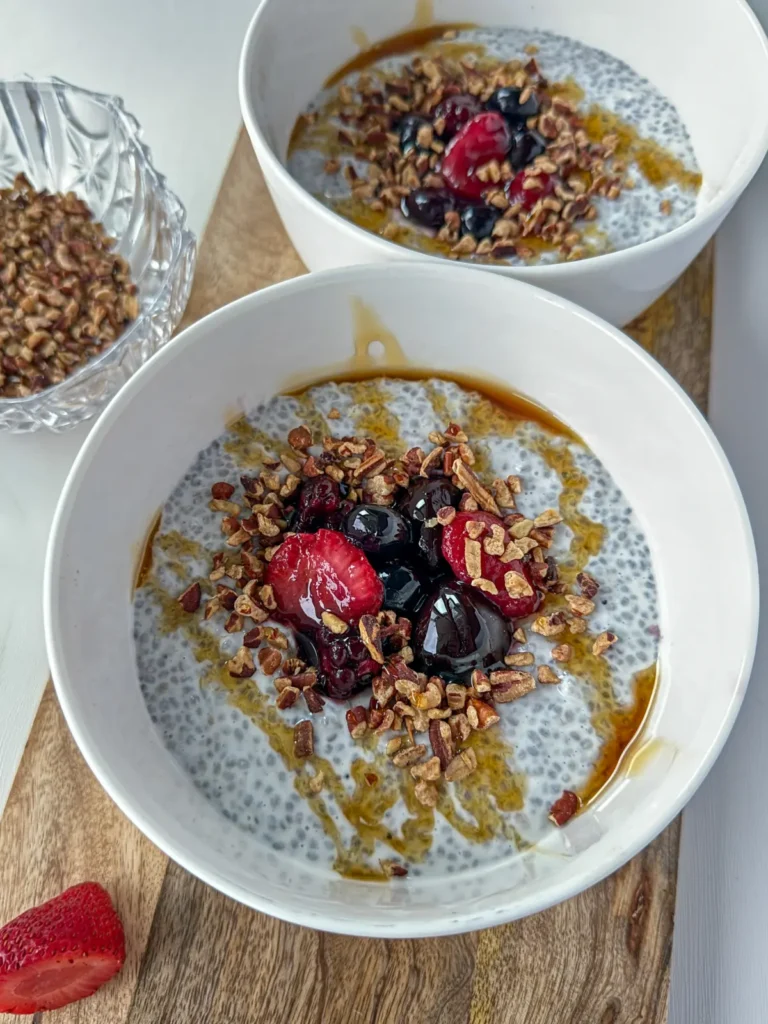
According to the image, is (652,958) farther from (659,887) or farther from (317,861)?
(317,861)

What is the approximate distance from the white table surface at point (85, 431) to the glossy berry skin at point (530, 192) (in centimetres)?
26

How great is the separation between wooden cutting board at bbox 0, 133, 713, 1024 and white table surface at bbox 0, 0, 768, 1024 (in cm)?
5

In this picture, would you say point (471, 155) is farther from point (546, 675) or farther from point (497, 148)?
point (546, 675)

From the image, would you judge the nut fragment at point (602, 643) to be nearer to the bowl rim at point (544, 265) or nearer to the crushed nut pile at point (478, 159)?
the bowl rim at point (544, 265)

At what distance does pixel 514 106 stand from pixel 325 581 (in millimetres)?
728

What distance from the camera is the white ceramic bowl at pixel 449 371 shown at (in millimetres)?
738

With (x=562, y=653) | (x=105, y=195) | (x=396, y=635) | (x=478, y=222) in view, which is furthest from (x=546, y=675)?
(x=105, y=195)

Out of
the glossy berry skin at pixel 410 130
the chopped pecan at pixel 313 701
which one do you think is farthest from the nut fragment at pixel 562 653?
the glossy berry skin at pixel 410 130

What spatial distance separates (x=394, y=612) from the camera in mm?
882

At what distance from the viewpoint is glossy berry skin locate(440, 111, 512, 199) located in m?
1.16

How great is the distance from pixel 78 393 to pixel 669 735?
724mm

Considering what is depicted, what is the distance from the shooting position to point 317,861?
2.62 feet

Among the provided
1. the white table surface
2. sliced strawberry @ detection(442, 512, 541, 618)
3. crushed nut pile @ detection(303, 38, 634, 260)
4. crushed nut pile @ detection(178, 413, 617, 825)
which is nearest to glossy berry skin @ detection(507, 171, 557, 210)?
crushed nut pile @ detection(303, 38, 634, 260)

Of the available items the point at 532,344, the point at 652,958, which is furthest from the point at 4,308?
the point at 652,958
